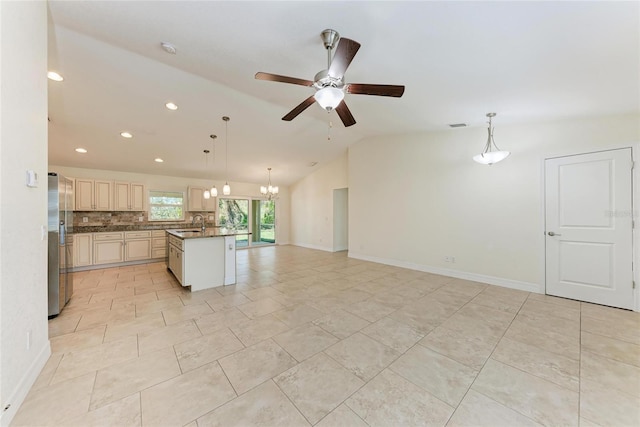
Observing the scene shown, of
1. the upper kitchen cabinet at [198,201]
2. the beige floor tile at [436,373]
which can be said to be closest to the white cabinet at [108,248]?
the upper kitchen cabinet at [198,201]

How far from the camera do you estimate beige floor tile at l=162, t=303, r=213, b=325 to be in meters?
2.80

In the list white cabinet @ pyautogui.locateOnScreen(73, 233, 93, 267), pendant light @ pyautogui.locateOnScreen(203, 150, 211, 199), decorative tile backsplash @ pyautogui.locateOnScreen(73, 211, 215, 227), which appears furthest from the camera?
decorative tile backsplash @ pyautogui.locateOnScreen(73, 211, 215, 227)

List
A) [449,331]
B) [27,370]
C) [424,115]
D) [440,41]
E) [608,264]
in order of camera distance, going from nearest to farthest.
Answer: [27,370] < [440,41] < [449,331] < [608,264] < [424,115]

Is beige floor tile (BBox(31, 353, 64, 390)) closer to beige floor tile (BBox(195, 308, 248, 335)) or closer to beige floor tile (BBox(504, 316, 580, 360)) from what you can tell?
beige floor tile (BBox(195, 308, 248, 335))

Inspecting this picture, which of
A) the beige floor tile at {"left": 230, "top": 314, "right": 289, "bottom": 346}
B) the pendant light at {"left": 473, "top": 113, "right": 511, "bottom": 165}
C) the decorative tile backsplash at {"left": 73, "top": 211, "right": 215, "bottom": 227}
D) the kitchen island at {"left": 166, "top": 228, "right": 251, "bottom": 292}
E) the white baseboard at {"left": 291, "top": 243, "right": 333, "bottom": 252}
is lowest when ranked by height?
the beige floor tile at {"left": 230, "top": 314, "right": 289, "bottom": 346}

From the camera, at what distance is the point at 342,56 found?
1772 millimetres

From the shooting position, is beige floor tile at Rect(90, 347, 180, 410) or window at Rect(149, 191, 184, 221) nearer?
beige floor tile at Rect(90, 347, 180, 410)

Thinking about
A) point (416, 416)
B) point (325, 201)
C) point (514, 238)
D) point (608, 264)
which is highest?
point (325, 201)

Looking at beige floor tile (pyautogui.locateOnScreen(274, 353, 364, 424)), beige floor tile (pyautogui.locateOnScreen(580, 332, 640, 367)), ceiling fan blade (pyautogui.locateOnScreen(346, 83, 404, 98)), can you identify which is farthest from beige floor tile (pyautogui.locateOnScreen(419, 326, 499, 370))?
ceiling fan blade (pyautogui.locateOnScreen(346, 83, 404, 98))

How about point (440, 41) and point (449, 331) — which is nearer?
point (440, 41)

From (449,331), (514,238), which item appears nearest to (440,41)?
(449,331)

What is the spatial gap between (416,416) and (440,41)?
301 centimetres

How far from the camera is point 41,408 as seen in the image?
1503mm

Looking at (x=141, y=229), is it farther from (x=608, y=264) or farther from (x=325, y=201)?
(x=608, y=264)
